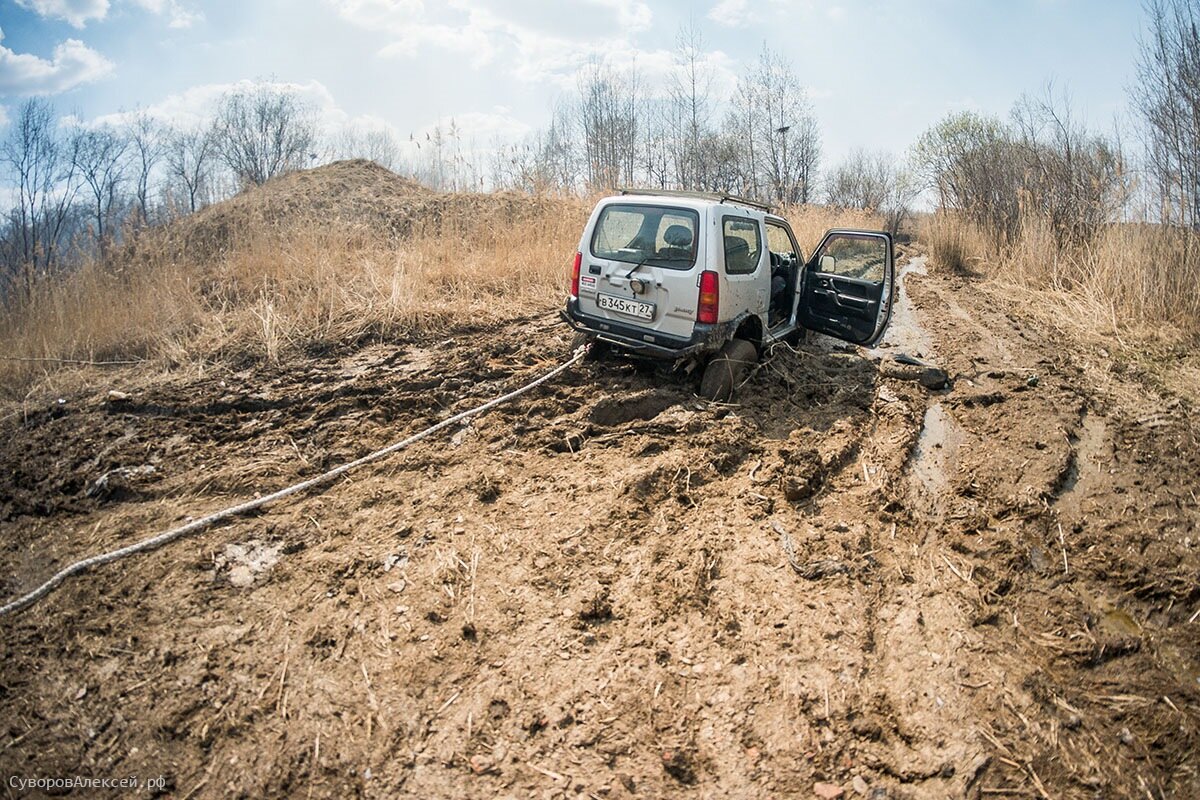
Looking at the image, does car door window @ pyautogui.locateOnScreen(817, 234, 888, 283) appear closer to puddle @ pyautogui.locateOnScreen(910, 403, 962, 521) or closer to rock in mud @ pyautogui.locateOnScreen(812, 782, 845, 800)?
puddle @ pyautogui.locateOnScreen(910, 403, 962, 521)

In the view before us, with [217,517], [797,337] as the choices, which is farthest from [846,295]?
[217,517]

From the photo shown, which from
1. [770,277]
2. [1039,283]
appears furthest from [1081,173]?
[770,277]

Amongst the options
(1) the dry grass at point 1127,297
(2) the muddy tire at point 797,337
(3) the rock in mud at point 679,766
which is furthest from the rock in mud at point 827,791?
(1) the dry grass at point 1127,297

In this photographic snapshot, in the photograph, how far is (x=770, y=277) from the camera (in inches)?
224

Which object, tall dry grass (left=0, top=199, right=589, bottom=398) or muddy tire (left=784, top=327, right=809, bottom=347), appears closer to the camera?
tall dry grass (left=0, top=199, right=589, bottom=398)

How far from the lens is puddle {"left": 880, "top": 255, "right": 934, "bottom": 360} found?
7090 millimetres

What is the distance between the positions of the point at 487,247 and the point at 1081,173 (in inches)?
387

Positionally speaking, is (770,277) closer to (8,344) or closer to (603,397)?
(603,397)

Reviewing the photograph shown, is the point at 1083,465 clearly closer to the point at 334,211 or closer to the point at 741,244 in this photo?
the point at 741,244

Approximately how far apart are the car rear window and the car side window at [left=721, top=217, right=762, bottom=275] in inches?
12.5

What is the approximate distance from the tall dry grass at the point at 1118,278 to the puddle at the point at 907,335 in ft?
5.39

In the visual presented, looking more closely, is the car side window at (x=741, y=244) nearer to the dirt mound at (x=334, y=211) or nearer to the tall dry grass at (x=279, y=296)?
the tall dry grass at (x=279, y=296)

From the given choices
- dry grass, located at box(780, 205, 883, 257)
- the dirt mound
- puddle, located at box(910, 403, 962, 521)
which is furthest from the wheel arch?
dry grass, located at box(780, 205, 883, 257)

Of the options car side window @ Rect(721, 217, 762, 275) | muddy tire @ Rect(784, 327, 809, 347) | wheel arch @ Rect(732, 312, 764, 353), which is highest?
car side window @ Rect(721, 217, 762, 275)
